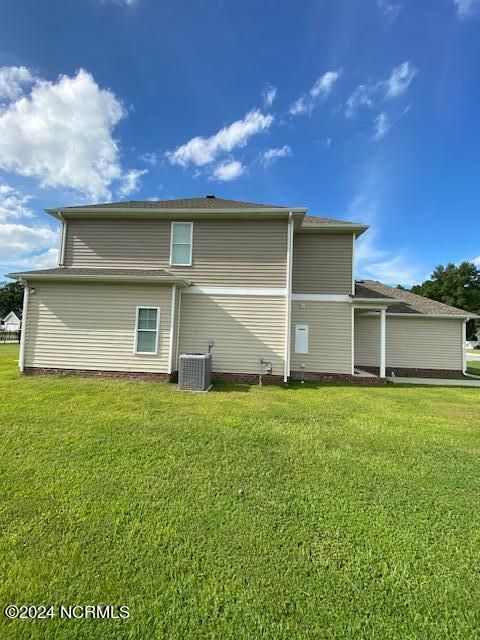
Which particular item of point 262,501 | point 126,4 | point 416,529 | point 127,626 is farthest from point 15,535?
point 126,4

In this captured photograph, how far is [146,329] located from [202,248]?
3.30 meters

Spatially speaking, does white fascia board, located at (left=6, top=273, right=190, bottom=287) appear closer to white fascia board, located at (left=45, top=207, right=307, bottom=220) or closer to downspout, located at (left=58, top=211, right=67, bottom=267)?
downspout, located at (left=58, top=211, right=67, bottom=267)

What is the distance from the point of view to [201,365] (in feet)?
25.8

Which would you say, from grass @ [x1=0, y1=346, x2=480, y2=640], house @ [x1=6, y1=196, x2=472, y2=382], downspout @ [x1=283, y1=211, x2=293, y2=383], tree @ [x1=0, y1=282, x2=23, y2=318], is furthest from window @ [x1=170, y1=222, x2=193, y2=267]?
tree @ [x1=0, y1=282, x2=23, y2=318]

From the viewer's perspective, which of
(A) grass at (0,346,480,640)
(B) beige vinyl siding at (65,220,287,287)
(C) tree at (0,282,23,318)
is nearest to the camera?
(A) grass at (0,346,480,640)

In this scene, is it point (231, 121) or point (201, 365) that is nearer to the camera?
point (201, 365)

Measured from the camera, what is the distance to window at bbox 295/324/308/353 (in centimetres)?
1053

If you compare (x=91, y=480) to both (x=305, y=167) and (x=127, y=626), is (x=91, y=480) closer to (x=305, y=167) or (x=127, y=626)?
(x=127, y=626)

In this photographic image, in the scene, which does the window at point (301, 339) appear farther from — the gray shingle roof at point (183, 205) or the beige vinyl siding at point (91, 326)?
the beige vinyl siding at point (91, 326)

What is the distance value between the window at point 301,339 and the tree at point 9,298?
85.6 meters

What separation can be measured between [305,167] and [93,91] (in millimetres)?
9181

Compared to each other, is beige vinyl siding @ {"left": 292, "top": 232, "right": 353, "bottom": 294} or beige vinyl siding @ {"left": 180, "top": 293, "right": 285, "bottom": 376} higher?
beige vinyl siding @ {"left": 292, "top": 232, "right": 353, "bottom": 294}

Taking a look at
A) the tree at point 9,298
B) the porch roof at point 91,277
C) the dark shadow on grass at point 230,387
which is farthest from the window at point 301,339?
the tree at point 9,298

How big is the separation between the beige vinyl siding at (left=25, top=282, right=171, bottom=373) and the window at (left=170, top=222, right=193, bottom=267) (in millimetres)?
1631
